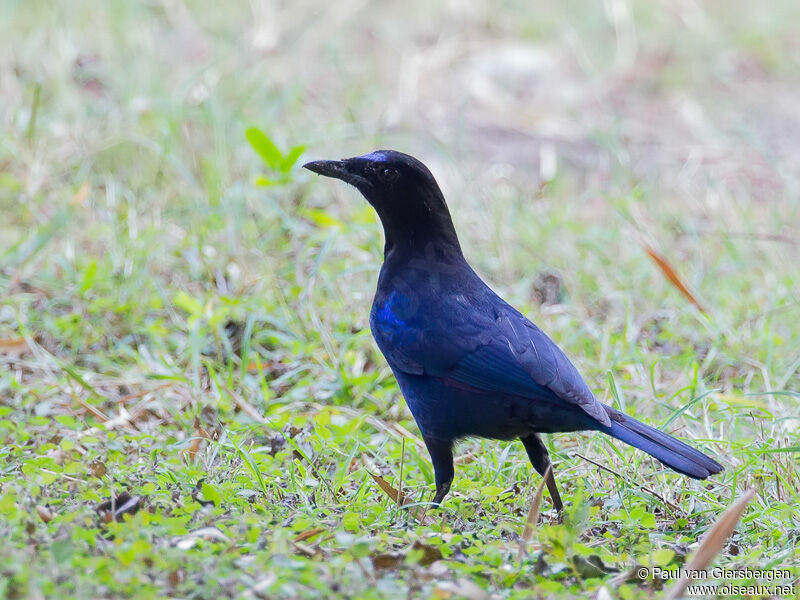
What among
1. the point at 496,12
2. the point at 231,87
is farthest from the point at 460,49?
the point at 231,87

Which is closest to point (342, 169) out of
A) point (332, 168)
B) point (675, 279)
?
point (332, 168)

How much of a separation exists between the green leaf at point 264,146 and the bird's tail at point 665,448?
6.23 feet

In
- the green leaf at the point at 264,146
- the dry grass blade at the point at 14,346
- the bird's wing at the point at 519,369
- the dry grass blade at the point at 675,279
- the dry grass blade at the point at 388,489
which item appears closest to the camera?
the bird's wing at the point at 519,369

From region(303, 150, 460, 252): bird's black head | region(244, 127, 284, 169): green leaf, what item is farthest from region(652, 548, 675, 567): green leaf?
region(244, 127, 284, 169): green leaf

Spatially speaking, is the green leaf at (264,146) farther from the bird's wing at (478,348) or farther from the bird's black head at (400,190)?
the bird's wing at (478,348)

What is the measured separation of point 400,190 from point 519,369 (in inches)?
34.3

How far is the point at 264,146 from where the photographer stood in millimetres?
4566

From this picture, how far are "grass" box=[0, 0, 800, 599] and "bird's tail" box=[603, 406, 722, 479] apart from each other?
0.21 m

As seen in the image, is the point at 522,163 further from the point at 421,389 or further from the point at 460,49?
the point at 421,389

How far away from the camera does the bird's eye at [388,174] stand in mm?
3934

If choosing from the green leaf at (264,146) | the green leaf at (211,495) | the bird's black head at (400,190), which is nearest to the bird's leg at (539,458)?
the bird's black head at (400,190)

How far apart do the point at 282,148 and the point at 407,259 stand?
2650 mm

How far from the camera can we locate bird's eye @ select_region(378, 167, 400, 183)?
3934 mm

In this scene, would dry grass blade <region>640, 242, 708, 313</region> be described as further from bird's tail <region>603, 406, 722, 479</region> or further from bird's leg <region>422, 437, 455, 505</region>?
bird's leg <region>422, 437, 455, 505</region>
